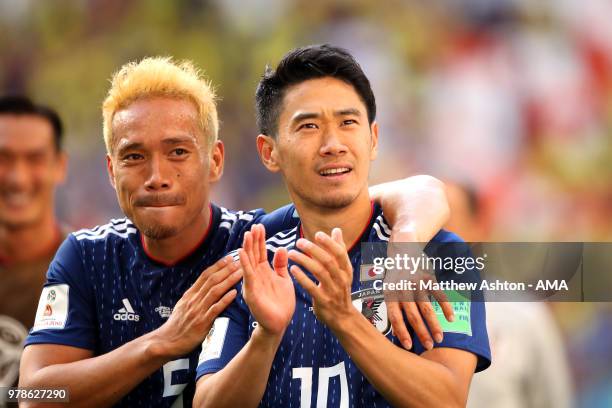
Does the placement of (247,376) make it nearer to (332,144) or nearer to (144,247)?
(332,144)

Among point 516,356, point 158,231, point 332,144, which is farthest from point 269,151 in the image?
point 516,356

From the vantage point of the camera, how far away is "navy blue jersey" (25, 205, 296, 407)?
318 centimetres

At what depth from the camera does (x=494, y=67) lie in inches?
232

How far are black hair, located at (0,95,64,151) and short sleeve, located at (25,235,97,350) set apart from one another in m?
2.55

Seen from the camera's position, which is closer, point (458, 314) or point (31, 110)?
point (458, 314)

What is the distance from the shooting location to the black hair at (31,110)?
5664 mm

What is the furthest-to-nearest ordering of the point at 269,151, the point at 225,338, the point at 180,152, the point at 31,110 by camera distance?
the point at 31,110 < the point at 180,152 < the point at 269,151 < the point at 225,338

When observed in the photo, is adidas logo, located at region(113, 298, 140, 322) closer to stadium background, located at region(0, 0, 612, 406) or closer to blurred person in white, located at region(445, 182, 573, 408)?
blurred person in white, located at region(445, 182, 573, 408)

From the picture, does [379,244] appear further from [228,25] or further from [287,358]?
[228,25]

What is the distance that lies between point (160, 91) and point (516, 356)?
239cm

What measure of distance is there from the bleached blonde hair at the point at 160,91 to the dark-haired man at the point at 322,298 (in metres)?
0.27

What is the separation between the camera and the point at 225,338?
279cm

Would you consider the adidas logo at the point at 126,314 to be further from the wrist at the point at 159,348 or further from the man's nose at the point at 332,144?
the man's nose at the point at 332,144

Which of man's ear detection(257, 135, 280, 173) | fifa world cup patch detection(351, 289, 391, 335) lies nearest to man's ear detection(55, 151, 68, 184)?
man's ear detection(257, 135, 280, 173)
